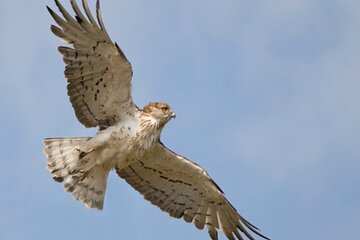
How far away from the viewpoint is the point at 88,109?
17.7 m

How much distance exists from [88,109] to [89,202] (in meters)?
1.55

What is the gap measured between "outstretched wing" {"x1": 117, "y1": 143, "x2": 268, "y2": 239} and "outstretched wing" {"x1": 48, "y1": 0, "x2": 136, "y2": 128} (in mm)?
1380

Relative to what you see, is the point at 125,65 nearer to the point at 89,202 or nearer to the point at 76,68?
the point at 76,68

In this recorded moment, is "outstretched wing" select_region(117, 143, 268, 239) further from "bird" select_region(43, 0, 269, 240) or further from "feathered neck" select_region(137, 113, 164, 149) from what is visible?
"feathered neck" select_region(137, 113, 164, 149)

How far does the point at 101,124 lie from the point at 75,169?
2.80ft

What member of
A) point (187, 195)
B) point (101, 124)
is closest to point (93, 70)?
point (101, 124)

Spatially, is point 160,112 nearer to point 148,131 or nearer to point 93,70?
point 148,131

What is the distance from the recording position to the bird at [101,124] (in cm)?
1717

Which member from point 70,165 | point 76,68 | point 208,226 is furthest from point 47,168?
point 208,226

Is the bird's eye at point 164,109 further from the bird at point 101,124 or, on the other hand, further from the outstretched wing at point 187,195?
the outstretched wing at point 187,195

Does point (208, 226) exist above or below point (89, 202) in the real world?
above

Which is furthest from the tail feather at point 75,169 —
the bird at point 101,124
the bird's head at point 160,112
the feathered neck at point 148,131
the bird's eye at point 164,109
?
the bird's eye at point 164,109

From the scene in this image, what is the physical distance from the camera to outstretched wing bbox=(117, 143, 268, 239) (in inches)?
738

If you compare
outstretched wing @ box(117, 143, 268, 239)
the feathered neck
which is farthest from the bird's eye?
outstretched wing @ box(117, 143, 268, 239)
